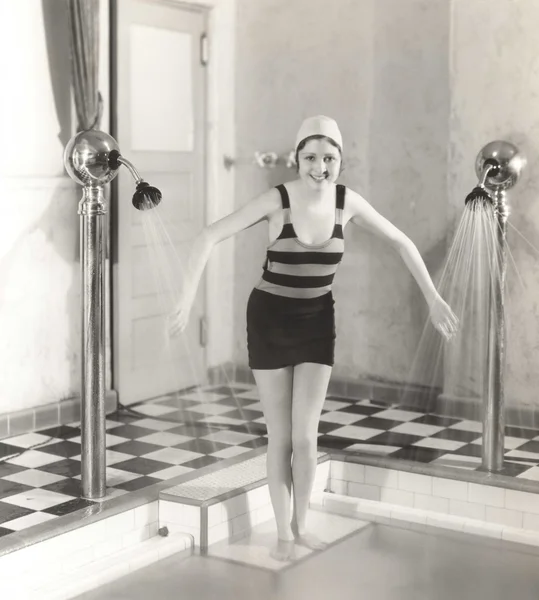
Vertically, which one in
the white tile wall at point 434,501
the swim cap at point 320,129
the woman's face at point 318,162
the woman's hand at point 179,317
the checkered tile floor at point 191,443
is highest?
the swim cap at point 320,129

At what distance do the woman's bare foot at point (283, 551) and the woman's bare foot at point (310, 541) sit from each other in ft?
0.12

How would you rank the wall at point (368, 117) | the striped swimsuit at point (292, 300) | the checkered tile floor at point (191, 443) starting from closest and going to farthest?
the striped swimsuit at point (292, 300) → the checkered tile floor at point (191, 443) → the wall at point (368, 117)

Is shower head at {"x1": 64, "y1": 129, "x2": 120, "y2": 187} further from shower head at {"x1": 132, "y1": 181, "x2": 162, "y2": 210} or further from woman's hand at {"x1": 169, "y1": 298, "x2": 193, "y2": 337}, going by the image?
woman's hand at {"x1": 169, "y1": 298, "x2": 193, "y2": 337}

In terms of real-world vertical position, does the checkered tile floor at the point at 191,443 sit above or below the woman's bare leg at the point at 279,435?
below

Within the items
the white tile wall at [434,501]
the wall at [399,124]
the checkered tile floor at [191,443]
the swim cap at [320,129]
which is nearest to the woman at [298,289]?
the swim cap at [320,129]

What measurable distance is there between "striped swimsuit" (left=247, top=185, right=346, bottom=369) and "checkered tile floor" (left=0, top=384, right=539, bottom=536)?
0.99 meters

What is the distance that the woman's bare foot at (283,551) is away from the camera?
13.0 feet

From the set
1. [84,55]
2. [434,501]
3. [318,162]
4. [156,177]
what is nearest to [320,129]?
[318,162]

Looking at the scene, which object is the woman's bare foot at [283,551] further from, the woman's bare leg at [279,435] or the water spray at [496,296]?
the water spray at [496,296]

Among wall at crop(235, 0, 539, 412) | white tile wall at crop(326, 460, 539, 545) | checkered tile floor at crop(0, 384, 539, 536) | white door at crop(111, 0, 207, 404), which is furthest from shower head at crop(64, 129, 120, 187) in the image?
wall at crop(235, 0, 539, 412)

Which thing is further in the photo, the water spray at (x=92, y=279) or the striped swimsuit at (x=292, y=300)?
the water spray at (x=92, y=279)

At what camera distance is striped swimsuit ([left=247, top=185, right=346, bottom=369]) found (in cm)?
384

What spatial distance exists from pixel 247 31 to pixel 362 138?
1090 mm

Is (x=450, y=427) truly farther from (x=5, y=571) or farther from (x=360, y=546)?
(x=5, y=571)
